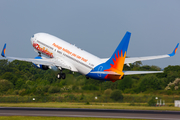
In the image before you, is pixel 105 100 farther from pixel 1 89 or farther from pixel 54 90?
pixel 1 89

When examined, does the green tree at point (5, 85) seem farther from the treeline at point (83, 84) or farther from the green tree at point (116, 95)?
the green tree at point (116, 95)

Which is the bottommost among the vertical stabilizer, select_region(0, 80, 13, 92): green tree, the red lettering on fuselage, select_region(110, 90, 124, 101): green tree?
select_region(110, 90, 124, 101): green tree

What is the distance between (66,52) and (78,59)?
12.7 feet

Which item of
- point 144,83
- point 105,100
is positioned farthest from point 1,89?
point 144,83

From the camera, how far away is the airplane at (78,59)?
54.6 metres

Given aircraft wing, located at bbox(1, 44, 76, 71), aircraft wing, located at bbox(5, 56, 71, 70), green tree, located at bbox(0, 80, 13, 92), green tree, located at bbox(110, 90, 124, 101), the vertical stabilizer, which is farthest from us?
green tree, located at bbox(0, 80, 13, 92)

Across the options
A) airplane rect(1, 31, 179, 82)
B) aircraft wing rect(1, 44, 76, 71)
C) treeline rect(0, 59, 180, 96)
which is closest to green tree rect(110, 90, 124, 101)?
treeline rect(0, 59, 180, 96)

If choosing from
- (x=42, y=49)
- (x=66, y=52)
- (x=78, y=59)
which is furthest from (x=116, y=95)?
(x=78, y=59)

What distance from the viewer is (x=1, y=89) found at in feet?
299

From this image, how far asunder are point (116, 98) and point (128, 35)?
29.9m

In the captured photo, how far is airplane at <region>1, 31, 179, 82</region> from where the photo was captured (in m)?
54.6

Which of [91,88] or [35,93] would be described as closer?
[91,88]

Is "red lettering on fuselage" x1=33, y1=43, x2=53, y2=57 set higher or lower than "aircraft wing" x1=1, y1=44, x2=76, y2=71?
higher

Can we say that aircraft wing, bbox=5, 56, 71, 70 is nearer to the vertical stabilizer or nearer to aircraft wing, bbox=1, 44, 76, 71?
aircraft wing, bbox=1, 44, 76, 71
